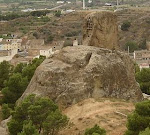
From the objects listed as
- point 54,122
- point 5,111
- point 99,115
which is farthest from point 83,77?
point 5,111

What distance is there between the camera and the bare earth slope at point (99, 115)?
18.4 metres

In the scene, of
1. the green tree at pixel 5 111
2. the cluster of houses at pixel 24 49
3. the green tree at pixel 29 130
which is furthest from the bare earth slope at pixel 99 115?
the cluster of houses at pixel 24 49

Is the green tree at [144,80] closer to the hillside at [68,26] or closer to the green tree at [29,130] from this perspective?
the green tree at [29,130]

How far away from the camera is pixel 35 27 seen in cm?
9375

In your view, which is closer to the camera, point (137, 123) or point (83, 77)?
point (137, 123)

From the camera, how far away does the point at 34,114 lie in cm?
1834

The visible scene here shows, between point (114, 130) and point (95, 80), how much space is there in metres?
4.09

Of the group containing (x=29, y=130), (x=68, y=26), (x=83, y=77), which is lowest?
(x=68, y=26)

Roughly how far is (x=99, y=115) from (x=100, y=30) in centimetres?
630

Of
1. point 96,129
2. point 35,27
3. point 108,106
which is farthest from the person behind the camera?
point 35,27

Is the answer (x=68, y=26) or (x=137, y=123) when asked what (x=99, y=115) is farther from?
(x=68, y=26)

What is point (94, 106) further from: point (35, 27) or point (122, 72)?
point (35, 27)

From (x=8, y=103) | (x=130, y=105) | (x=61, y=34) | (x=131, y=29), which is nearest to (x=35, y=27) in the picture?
(x=61, y=34)

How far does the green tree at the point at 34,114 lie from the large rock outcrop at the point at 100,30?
593cm
